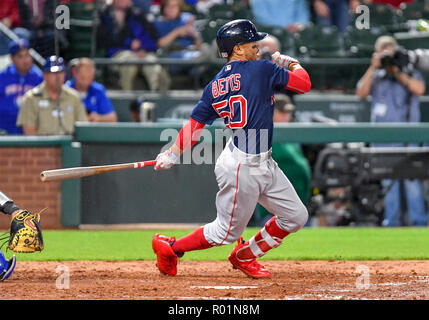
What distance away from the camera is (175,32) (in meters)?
11.4

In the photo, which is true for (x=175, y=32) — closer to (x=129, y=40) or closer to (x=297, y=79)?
(x=129, y=40)

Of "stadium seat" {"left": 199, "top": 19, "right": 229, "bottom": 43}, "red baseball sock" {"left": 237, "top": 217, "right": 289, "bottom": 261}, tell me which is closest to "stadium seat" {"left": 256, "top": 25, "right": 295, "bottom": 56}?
"stadium seat" {"left": 199, "top": 19, "right": 229, "bottom": 43}

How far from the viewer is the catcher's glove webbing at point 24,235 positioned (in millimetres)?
5449

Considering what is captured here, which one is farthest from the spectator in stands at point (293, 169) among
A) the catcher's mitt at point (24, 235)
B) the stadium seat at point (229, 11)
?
the catcher's mitt at point (24, 235)

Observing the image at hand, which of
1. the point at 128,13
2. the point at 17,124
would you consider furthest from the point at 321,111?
the point at 17,124

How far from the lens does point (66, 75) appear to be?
9.83 meters

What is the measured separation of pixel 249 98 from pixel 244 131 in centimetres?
22

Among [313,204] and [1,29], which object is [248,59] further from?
[1,29]

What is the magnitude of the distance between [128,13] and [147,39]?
1.48 feet

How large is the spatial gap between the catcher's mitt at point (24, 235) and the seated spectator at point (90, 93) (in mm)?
4286

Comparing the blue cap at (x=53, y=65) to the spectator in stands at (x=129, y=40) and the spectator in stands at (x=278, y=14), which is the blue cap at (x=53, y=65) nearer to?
the spectator in stands at (x=129, y=40)

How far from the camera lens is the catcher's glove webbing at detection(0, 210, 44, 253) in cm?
545

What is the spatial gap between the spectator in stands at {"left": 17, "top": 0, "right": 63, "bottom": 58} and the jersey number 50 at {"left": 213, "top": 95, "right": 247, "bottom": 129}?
14.7 ft

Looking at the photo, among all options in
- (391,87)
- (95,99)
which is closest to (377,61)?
(391,87)
